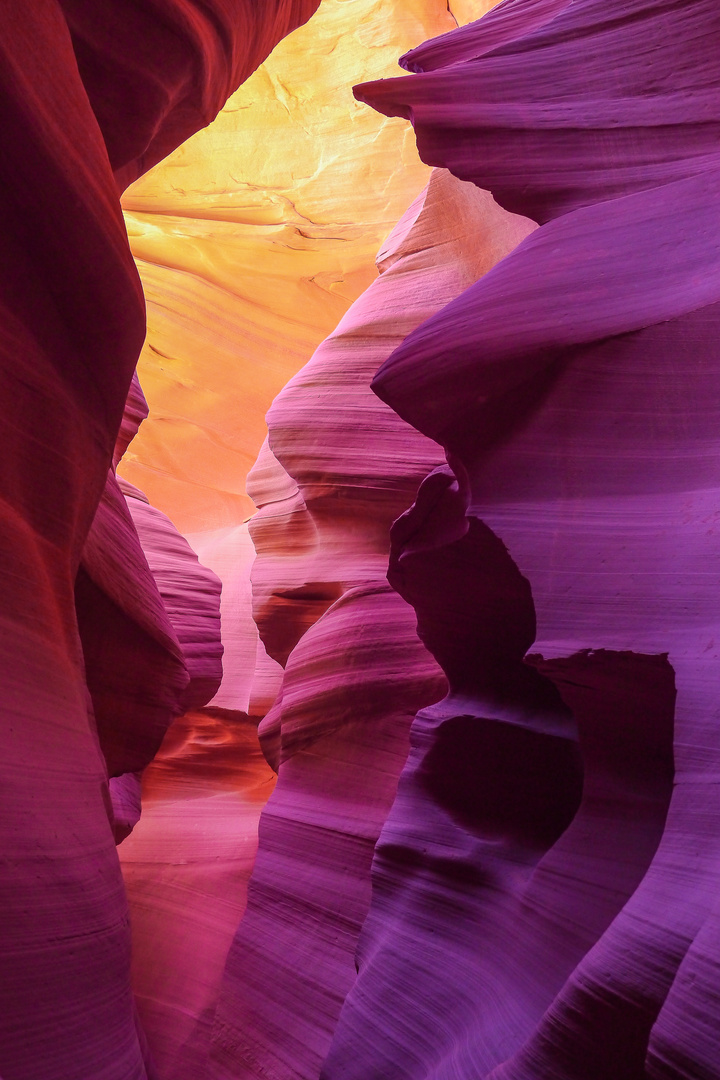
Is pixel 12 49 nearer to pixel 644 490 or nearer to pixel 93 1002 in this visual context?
pixel 644 490

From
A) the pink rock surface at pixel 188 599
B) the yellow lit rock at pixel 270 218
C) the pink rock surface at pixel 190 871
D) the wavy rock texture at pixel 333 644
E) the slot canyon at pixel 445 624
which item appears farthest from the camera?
the yellow lit rock at pixel 270 218

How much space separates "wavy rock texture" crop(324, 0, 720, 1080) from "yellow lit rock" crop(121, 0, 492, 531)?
5.06 metres

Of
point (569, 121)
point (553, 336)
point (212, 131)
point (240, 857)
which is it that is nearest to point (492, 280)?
point (553, 336)

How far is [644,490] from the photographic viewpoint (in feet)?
6.67

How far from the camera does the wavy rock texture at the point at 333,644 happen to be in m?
3.32

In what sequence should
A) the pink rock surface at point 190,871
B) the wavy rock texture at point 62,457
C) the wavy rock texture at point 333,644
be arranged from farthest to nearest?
the pink rock surface at point 190,871 → the wavy rock texture at point 333,644 → the wavy rock texture at point 62,457

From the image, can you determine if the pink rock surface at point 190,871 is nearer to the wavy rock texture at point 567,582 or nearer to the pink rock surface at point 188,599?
the pink rock surface at point 188,599

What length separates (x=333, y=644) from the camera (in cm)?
396

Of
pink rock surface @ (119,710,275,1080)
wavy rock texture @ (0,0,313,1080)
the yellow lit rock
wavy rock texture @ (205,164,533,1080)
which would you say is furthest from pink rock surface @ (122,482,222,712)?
the yellow lit rock

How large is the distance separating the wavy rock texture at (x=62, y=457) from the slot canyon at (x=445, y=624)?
0.03 ft

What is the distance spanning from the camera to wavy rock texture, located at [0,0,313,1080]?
6.48ft

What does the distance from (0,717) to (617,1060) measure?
1.39 m

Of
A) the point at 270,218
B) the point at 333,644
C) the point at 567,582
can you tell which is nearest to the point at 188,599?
the point at 333,644

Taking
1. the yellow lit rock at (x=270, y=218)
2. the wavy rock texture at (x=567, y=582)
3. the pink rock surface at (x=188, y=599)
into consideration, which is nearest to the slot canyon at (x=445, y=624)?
the wavy rock texture at (x=567, y=582)
